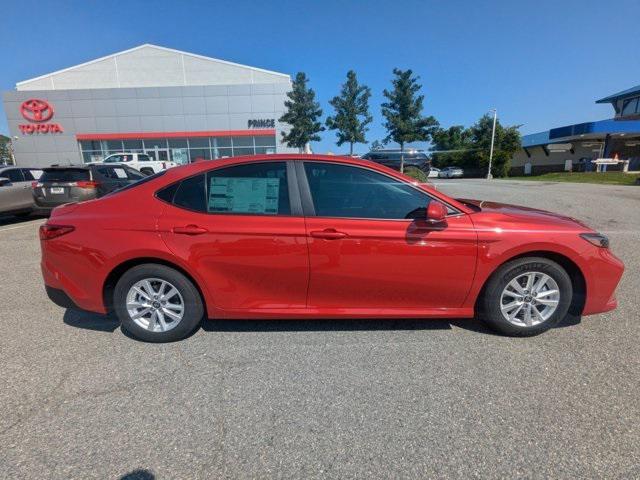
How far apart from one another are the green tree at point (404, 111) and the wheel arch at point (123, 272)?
23.9 metres

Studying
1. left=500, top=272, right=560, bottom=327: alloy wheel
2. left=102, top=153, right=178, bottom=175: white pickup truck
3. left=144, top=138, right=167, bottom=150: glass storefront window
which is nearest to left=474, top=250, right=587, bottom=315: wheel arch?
left=500, top=272, right=560, bottom=327: alloy wheel

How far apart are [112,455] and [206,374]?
0.80 meters

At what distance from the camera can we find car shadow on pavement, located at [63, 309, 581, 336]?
11.0 feet

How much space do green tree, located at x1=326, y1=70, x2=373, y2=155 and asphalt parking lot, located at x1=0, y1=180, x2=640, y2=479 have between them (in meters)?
24.5

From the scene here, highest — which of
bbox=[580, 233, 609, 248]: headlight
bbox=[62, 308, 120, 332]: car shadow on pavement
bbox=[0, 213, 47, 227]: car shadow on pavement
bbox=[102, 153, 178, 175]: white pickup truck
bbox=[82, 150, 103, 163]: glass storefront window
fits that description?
bbox=[82, 150, 103, 163]: glass storefront window

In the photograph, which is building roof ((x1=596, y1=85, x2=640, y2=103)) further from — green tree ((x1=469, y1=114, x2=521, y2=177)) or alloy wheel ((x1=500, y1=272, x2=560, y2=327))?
alloy wheel ((x1=500, y1=272, x2=560, y2=327))

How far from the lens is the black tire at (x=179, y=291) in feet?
9.87

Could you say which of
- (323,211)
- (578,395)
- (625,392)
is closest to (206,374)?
(323,211)

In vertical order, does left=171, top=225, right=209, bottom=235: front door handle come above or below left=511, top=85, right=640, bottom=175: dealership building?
below

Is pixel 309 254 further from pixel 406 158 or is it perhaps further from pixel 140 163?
pixel 406 158

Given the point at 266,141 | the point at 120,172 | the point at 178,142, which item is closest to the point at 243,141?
the point at 266,141

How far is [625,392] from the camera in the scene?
242 centimetres

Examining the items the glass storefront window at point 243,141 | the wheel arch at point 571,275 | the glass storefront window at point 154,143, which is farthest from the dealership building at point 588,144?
the glass storefront window at point 154,143

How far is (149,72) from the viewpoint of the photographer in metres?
35.0
